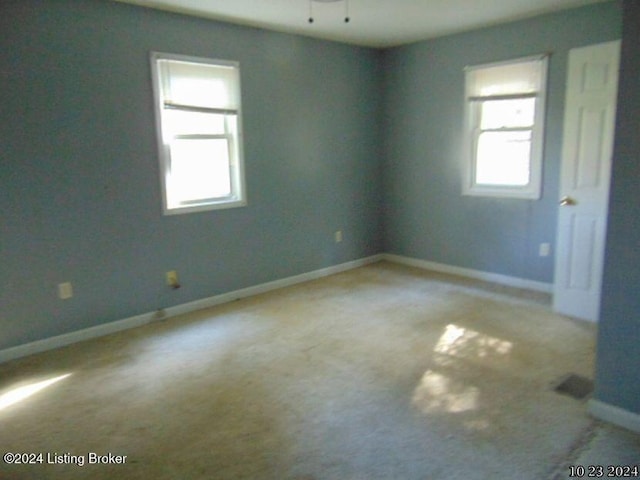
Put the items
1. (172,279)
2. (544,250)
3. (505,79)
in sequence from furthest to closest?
(505,79) < (544,250) < (172,279)

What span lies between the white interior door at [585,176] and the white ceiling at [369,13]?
78cm

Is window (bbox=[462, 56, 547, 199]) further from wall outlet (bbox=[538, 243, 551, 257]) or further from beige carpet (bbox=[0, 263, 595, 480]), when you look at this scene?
beige carpet (bbox=[0, 263, 595, 480])

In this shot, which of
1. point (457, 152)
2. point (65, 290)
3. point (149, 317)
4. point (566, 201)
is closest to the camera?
point (65, 290)

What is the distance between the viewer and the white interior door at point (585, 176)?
139 inches

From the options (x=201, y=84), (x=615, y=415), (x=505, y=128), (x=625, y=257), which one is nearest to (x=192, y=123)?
(x=201, y=84)

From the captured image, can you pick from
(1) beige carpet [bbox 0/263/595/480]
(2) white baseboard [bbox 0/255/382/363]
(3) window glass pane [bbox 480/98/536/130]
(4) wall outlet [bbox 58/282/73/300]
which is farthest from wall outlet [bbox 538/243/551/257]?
(4) wall outlet [bbox 58/282/73/300]

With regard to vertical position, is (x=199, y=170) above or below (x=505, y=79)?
below

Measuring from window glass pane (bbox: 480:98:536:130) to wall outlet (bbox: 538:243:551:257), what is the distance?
116 centimetres

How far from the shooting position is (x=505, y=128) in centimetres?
469

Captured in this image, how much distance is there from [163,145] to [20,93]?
3.45 feet

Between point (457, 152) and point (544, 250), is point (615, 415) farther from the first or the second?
point (457, 152)

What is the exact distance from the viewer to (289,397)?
2717 millimetres

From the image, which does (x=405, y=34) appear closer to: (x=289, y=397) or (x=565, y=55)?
(x=565, y=55)

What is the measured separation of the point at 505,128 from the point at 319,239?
226cm
